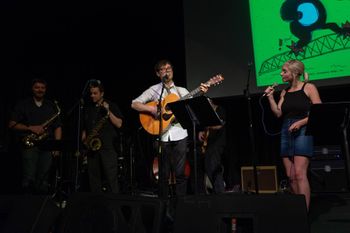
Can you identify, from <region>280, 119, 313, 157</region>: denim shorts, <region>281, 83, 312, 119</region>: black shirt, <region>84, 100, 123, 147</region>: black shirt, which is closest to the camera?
<region>280, 119, 313, 157</region>: denim shorts

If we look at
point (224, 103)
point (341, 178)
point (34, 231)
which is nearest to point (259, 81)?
point (224, 103)

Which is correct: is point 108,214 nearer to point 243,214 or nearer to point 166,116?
point 243,214

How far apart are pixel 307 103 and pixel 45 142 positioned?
11.2ft

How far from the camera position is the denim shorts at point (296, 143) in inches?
145

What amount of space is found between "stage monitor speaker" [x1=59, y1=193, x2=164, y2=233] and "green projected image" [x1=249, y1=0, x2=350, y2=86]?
374 cm

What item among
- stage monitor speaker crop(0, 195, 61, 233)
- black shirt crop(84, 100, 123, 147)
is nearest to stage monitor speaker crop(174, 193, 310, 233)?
stage monitor speaker crop(0, 195, 61, 233)

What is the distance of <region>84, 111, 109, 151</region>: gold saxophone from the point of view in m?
5.43

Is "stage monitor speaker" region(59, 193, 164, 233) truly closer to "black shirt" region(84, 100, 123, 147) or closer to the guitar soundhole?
the guitar soundhole

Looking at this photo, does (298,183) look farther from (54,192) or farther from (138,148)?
(138,148)

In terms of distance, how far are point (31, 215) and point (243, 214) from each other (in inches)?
62.3

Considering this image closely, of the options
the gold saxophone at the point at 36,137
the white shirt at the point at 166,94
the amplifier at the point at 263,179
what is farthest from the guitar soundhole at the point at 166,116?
the amplifier at the point at 263,179

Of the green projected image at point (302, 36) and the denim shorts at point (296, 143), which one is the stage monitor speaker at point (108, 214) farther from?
the green projected image at point (302, 36)

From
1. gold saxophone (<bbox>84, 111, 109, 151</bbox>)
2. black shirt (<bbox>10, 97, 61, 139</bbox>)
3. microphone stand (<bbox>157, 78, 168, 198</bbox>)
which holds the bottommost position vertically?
microphone stand (<bbox>157, 78, 168, 198</bbox>)

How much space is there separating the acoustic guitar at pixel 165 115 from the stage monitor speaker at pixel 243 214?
1.78 m
